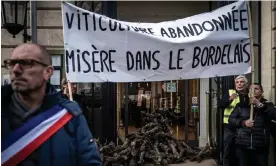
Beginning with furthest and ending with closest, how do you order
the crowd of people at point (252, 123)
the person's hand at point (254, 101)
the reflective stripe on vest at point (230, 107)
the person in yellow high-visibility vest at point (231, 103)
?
1. the reflective stripe on vest at point (230, 107)
2. the person in yellow high-visibility vest at point (231, 103)
3. the crowd of people at point (252, 123)
4. the person's hand at point (254, 101)

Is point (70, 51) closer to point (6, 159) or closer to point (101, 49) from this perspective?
point (101, 49)

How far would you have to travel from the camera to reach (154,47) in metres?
4.85

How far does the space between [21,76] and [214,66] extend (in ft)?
10.9

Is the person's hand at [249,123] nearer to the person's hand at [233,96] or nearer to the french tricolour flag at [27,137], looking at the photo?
the person's hand at [233,96]

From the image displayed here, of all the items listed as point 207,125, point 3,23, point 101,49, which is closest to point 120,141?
point 207,125

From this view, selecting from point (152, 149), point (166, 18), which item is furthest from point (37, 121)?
point (166, 18)

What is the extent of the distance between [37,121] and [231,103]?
4.31 meters

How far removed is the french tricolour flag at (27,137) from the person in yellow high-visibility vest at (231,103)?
12.8ft

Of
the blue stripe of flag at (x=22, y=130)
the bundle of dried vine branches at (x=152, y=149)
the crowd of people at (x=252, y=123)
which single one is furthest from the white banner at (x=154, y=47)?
the bundle of dried vine branches at (x=152, y=149)

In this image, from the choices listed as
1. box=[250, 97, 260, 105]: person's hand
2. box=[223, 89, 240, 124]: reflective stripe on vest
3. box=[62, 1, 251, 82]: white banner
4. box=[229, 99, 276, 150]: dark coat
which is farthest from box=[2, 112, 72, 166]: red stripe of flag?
box=[223, 89, 240, 124]: reflective stripe on vest

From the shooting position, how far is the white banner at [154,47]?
463 cm

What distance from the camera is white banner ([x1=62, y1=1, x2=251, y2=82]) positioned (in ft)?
15.2

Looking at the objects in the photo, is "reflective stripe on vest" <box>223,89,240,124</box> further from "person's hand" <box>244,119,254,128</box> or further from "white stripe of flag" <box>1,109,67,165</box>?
"white stripe of flag" <box>1,109,67,165</box>

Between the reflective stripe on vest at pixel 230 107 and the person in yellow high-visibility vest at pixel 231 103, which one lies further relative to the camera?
the reflective stripe on vest at pixel 230 107
